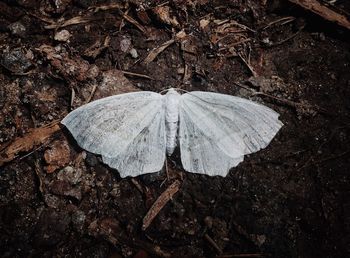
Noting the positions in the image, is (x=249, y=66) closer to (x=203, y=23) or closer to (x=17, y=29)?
(x=203, y=23)

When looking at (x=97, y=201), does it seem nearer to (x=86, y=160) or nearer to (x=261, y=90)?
(x=86, y=160)

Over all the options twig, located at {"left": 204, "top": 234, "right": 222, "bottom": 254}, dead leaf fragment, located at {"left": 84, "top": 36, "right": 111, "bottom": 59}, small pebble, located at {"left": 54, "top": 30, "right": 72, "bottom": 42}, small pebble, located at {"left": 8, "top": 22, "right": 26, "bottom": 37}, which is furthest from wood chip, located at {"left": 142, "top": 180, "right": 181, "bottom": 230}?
small pebble, located at {"left": 8, "top": 22, "right": 26, "bottom": 37}

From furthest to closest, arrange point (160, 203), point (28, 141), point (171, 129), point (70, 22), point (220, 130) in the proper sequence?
point (70, 22), point (28, 141), point (160, 203), point (171, 129), point (220, 130)

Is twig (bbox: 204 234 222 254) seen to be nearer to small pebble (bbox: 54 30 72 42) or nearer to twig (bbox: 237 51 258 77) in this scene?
twig (bbox: 237 51 258 77)

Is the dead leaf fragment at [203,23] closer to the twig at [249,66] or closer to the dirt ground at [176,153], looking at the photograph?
the dirt ground at [176,153]

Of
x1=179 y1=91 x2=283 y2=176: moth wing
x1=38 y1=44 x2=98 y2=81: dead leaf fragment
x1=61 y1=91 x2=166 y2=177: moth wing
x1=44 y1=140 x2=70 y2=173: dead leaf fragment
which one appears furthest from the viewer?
x1=38 y1=44 x2=98 y2=81: dead leaf fragment

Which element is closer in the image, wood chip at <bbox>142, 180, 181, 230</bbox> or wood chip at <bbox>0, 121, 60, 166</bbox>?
wood chip at <bbox>142, 180, 181, 230</bbox>

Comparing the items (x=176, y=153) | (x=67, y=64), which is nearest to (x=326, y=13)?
(x=176, y=153)
